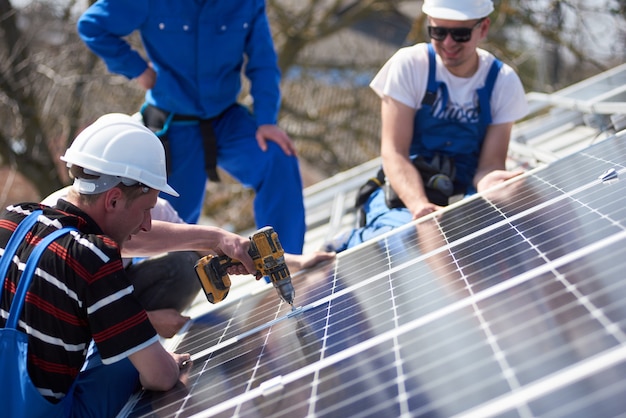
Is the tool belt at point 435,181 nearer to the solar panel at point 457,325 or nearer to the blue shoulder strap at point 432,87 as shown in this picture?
→ the blue shoulder strap at point 432,87

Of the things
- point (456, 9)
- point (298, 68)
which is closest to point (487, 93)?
point (456, 9)

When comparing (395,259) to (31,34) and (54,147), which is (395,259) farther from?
(54,147)

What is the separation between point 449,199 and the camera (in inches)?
188

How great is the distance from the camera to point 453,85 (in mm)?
5082

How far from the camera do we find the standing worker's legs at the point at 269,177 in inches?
209

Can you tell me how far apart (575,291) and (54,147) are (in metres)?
9.87

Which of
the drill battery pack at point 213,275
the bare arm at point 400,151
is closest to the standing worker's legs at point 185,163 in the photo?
the bare arm at point 400,151

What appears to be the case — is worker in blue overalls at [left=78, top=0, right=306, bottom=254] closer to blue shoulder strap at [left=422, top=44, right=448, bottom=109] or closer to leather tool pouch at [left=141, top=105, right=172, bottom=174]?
leather tool pouch at [left=141, top=105, right=172, bottom=174]

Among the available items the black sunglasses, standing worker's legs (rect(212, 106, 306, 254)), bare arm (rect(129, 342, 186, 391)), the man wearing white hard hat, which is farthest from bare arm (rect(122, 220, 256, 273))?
the black sunglasses

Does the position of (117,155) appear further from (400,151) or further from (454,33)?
(454,33)

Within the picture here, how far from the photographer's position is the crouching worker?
280 cm

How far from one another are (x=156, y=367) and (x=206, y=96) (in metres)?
2.79

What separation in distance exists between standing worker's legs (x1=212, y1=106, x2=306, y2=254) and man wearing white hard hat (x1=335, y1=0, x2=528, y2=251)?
1.58 feet

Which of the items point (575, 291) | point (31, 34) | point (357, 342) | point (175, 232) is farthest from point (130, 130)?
point (31, 34)
